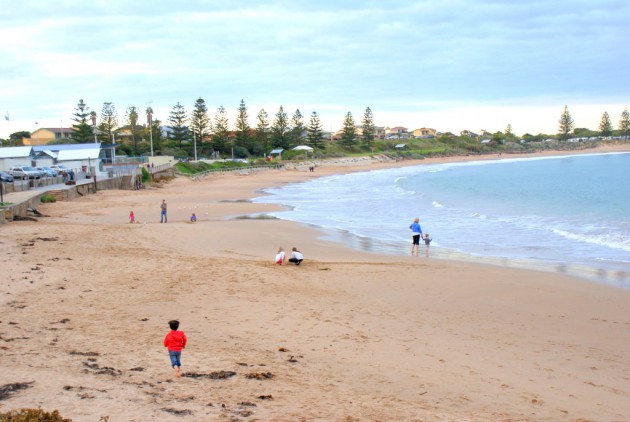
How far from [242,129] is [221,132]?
4.46 m

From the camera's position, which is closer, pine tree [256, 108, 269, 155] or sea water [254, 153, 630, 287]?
sea water [254, 153, 630, 287]

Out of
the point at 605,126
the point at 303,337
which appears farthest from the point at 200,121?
the point at 605,126

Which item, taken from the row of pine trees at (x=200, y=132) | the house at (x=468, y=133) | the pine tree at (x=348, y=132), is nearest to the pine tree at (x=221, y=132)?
the row of pine trees at (x=200, y=132)

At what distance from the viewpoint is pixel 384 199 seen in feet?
125

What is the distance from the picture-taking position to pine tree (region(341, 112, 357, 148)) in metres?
119

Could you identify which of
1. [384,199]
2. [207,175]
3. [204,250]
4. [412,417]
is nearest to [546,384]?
[412,417]

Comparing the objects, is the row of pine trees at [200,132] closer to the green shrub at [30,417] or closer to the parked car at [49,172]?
the parked car at [49,172]

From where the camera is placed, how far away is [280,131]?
10356cm

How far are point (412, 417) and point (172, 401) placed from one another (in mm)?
2481

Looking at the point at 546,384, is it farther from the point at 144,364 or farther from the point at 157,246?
the point at 157,246

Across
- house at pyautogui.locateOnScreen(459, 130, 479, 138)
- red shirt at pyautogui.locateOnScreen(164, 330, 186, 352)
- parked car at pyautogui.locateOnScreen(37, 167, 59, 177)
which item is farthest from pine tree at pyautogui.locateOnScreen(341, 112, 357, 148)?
red shirt at pyautogui.locateOnScreen(164, 330, 186, 352)

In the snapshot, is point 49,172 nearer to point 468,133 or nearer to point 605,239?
point 605,239

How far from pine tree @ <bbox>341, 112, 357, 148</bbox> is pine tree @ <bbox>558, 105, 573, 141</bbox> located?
80132 millimetres

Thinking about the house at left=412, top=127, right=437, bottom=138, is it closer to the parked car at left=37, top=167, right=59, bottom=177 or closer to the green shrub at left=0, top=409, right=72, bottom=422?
the parked car at left=37, top=167, right=59, bottom=177
